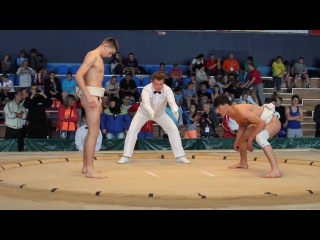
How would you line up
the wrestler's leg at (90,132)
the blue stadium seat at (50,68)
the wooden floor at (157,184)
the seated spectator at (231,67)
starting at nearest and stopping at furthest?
1. the wooden floor at (157,184)
2. the wrestler's leg at (90,132)
3. the blue stadium seat at (50,68)
4. the seated spectator at (231,67)

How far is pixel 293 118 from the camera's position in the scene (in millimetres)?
8570

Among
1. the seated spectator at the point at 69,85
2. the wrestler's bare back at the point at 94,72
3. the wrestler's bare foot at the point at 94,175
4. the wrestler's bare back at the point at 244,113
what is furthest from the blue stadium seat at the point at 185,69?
the wrestler's bare foot at the point at 94,175

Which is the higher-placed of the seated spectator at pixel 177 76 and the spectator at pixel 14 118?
the seated spectator at pixel 177 76

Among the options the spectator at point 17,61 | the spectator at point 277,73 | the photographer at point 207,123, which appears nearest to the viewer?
the photographer at point 207,123

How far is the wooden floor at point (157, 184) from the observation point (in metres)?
3.51

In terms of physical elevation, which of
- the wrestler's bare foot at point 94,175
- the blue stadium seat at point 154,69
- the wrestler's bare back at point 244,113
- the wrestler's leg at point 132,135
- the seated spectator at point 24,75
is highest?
the blue stadium seat at point 154,69

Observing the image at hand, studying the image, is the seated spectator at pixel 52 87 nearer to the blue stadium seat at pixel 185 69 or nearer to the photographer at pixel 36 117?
the photographer at pixel 36 117

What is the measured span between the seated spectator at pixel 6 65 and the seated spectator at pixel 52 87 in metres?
A: 1.00

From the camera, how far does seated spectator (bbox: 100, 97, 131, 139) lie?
7.88 meters

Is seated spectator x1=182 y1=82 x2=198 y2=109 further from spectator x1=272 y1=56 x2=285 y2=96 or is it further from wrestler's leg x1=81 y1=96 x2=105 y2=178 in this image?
wrestler's leg x1=81 y1=96 x2=105 y2=178

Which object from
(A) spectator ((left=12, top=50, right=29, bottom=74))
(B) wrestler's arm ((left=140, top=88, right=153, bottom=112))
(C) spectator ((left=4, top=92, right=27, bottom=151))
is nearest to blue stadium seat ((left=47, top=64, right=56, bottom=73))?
(A) spectator ((left=12, top=50, right=29, bottom=74))

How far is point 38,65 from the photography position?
974 cm

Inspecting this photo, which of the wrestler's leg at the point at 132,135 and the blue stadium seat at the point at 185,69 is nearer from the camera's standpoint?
the wrestler's leg at the point at 132,135

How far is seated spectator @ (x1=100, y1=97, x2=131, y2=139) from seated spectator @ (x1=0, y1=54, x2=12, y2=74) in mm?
2514
